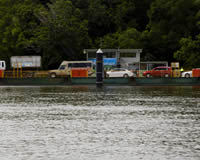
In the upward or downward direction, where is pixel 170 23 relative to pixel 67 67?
upward

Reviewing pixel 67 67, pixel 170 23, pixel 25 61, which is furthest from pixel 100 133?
pixel 170 23

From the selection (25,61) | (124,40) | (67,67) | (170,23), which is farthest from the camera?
(170,23)

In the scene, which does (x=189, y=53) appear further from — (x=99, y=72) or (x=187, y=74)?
(x=99, y=72)

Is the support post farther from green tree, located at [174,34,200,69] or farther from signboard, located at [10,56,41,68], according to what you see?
green tree, located at [174,34,200,69]

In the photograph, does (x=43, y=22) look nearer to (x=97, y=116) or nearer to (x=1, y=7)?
(x=1, y=7)

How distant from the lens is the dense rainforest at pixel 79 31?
A: 84.9m

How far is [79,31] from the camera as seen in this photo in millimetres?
85938

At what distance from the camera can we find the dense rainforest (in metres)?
84.9

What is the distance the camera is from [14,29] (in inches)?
3425

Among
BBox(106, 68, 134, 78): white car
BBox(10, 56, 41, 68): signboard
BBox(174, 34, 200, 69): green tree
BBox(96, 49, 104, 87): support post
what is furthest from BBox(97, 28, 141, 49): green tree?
BBox(96, 49, 104, 87): support post

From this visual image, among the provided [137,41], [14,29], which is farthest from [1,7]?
[137,41]

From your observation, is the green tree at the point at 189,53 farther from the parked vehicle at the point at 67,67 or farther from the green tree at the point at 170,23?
the parked vehicle at the point at 67,67

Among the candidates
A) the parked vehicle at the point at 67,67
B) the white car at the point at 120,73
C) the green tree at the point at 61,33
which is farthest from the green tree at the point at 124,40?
the white car at the point at 120,73

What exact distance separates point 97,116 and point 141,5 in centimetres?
7933
